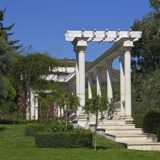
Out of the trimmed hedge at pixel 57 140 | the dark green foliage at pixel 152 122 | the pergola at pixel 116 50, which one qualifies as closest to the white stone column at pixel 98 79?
the pergola at pixel 116 50

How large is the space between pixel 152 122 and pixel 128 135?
1.98 meters

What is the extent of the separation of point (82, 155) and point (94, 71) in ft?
86.0

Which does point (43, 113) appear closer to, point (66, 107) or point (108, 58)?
point (108, 58)

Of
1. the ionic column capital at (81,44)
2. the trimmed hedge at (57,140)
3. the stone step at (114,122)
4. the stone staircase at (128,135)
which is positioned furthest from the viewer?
the ionic column capital at (81,44)

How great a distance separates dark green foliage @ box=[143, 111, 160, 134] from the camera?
27.9m

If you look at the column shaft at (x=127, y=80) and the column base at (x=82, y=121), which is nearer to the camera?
the column base at (x=82, y=121)

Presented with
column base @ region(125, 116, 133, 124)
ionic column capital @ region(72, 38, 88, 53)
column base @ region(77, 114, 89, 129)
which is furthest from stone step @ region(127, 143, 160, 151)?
ionic column capital @ region(72, 38, 88, 53)

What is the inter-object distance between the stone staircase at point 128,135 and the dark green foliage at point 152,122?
490 millimetres

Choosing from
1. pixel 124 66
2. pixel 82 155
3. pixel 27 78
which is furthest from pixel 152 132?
pixel 27 78

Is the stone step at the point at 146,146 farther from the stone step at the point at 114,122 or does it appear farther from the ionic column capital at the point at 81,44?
the ionic column capital at the point at 81,44

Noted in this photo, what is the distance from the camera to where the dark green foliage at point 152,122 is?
27852 mm

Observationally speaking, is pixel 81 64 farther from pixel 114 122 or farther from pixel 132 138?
pixel 132 138

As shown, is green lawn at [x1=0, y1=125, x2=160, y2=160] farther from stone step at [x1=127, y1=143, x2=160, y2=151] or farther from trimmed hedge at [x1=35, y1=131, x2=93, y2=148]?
→ stone step at [x1=127, y1=143, x2=160, y2=151]

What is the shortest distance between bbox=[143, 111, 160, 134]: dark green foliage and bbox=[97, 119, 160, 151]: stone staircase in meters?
0.49
